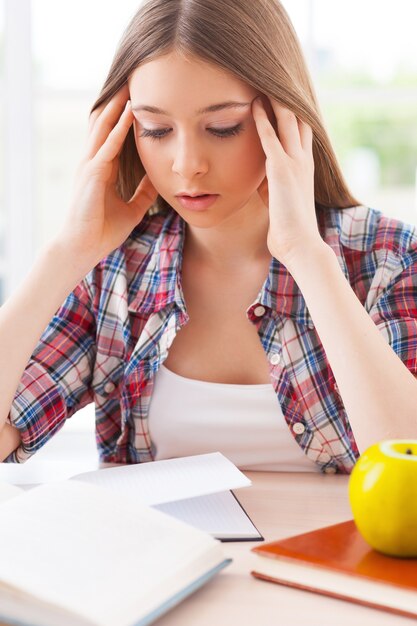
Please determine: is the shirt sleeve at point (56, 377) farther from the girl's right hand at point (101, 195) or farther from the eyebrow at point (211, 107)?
the eyebrow at point (211, 107)

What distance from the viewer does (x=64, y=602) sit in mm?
734

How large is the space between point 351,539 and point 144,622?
0.28 metres

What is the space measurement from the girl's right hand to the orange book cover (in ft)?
→ 2.66

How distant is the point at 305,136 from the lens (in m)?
1.55

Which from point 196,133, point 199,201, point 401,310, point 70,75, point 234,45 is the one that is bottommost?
point 401,310

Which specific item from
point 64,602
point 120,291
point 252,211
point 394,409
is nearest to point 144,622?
point 64,602

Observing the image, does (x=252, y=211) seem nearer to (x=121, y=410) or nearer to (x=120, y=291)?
(x=120, y=291)

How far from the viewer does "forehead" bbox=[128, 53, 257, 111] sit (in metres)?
1.36

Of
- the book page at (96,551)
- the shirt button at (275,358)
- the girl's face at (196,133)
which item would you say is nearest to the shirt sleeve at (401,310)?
the shirt button at (275,358)

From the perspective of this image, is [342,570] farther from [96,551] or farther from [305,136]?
[305,136]

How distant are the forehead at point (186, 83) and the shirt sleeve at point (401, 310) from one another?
425 millimetres

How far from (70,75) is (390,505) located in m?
2.66

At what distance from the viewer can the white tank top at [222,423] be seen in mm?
1516

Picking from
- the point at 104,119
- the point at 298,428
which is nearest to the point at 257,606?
the point at 298,428
